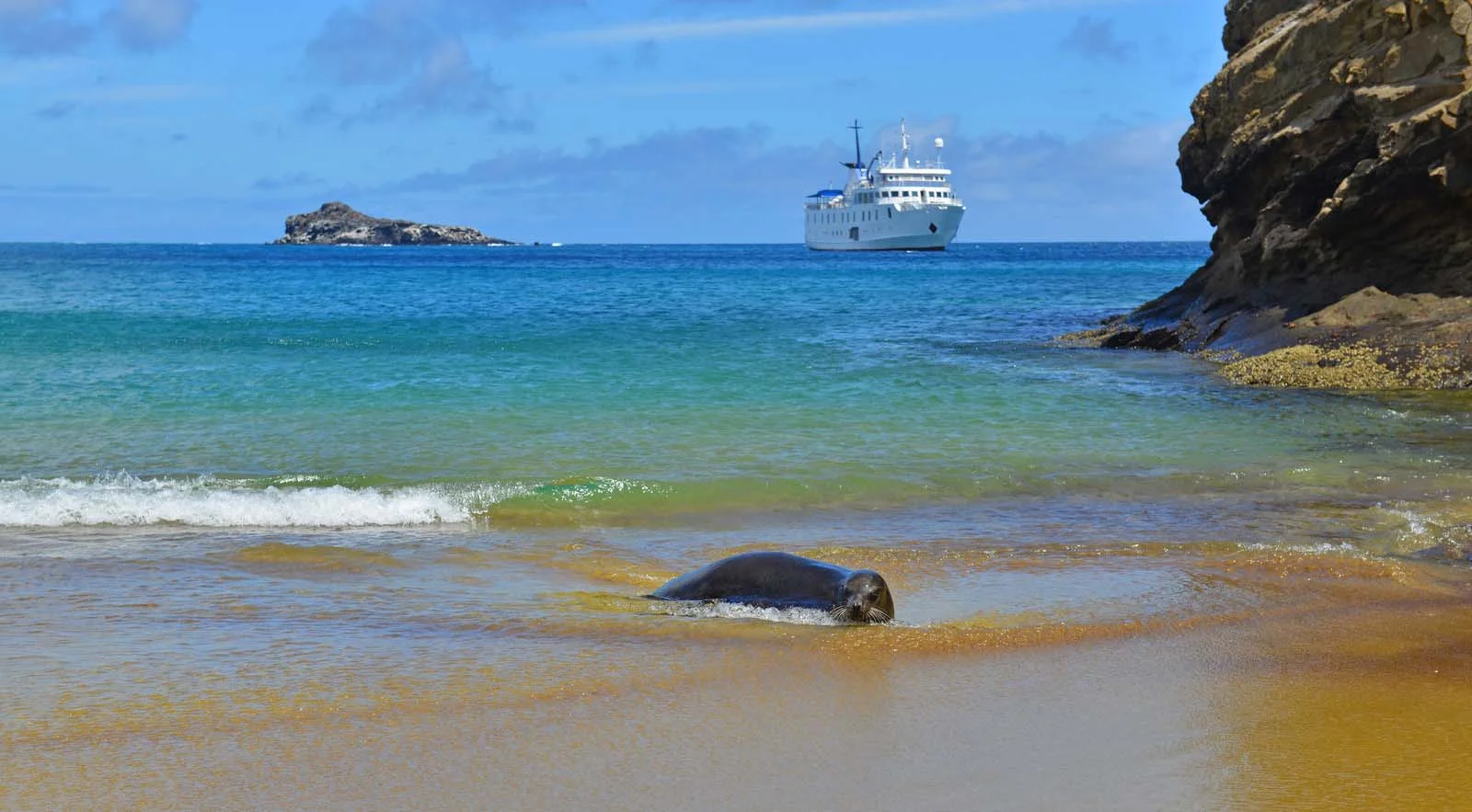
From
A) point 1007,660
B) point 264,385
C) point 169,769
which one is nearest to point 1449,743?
point 1007,660

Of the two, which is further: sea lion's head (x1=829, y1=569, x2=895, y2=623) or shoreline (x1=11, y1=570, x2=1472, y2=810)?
sea lion's head (x1=829, y1=569, x2=895, y2=623)

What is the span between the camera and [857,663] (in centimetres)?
635

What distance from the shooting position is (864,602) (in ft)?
23.3

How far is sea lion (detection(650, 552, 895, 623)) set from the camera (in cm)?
712

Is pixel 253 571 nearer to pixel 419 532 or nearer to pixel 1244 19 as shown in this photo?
pixel 419 532

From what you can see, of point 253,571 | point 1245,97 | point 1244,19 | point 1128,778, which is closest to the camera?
point 1128,778

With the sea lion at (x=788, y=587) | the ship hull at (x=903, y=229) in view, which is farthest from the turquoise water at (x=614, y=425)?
the ship hull at (x=903, y=229)

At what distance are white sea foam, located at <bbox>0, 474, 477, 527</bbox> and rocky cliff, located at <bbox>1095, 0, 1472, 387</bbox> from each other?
504 inches

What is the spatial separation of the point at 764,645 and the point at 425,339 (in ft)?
71.7

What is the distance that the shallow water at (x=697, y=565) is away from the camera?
4988 mm

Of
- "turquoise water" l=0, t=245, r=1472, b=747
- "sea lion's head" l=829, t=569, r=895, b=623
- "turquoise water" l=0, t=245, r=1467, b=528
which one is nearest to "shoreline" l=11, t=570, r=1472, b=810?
"turquoise water" l=0, t=245, r=1472, b=747

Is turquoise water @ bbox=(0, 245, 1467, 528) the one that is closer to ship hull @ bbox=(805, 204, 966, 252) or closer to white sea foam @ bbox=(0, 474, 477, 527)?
white sea foam @ bbox=(0, 474, 477, 527)

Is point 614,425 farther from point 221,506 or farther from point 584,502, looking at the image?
point 221,506

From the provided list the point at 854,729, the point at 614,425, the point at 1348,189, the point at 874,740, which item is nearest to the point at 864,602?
the point at 854,729
